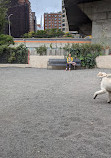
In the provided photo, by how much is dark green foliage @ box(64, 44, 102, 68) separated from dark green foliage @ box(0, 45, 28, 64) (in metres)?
4.18

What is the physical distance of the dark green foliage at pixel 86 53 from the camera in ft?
55.3

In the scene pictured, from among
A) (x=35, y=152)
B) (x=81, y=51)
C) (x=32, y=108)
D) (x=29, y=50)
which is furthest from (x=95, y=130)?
(x=29, y=50)

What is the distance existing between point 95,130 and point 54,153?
123cm

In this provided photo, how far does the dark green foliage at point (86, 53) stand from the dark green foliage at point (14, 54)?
4177 mm

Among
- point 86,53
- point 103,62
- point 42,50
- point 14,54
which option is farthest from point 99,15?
point 14,54

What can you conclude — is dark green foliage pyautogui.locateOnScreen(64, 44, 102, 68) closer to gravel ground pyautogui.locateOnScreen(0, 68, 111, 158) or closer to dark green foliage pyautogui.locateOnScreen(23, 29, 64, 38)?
gravel ground pyautogui.locateOnScreen(0, 68, 111, 158)

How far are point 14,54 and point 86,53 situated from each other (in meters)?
6.89

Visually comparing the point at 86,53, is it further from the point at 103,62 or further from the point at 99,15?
the point at 99,15

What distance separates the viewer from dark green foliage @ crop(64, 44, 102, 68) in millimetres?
Answer: 16859

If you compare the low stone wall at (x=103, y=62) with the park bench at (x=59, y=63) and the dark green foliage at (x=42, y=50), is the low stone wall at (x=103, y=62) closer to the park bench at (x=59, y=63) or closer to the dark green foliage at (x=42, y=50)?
the park bench at (x=59, y=63)

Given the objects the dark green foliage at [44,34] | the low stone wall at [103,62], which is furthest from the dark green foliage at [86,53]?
the dark green foliage at [44,34]

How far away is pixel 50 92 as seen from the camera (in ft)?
25.5

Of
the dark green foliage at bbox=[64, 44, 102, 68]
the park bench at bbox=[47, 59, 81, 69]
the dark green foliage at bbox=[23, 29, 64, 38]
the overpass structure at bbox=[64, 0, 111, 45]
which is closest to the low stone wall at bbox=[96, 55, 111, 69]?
the dark green foliage at bbox=[64, 44, 102, 68]

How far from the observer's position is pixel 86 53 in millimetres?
17203
